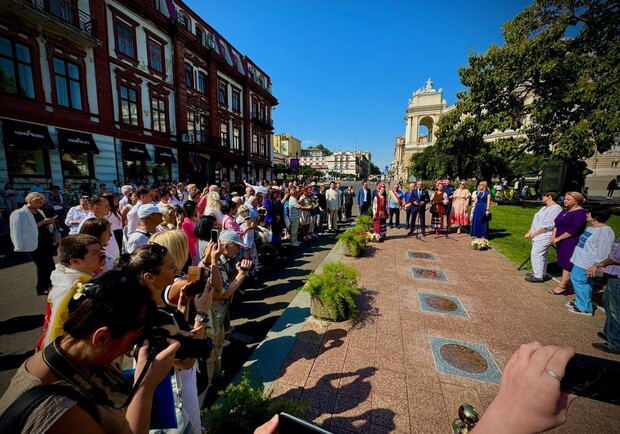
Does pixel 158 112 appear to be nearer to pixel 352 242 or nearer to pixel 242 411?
pixel 352 242

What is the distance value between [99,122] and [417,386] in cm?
2000

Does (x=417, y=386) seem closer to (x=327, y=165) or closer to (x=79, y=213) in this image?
(x=79, y=213)

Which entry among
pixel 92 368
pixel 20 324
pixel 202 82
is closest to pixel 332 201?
pixel 20 324

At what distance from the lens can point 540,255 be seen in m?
5.86

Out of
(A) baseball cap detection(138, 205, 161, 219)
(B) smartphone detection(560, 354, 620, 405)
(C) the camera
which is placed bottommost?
(C) the camera

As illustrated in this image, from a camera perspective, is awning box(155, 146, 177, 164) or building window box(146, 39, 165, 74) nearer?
building window box(146, 39, 165, 74)

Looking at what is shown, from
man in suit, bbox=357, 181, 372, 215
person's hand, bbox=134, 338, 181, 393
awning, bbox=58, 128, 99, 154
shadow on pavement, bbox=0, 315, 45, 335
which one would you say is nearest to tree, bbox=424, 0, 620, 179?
man in suit, bbox=357, 181, 372, 215

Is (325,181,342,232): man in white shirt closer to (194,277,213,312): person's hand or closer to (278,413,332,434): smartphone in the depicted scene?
(194,277,213,312): person's hand

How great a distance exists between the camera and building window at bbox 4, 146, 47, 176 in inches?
475

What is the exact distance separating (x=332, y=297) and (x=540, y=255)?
16.9ft

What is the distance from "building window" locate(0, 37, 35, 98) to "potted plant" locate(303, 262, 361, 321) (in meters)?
17.1

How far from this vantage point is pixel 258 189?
11242 millimetres

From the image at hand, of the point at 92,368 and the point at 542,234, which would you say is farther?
the point at 542,234

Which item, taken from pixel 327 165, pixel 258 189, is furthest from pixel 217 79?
pixel 327 165
